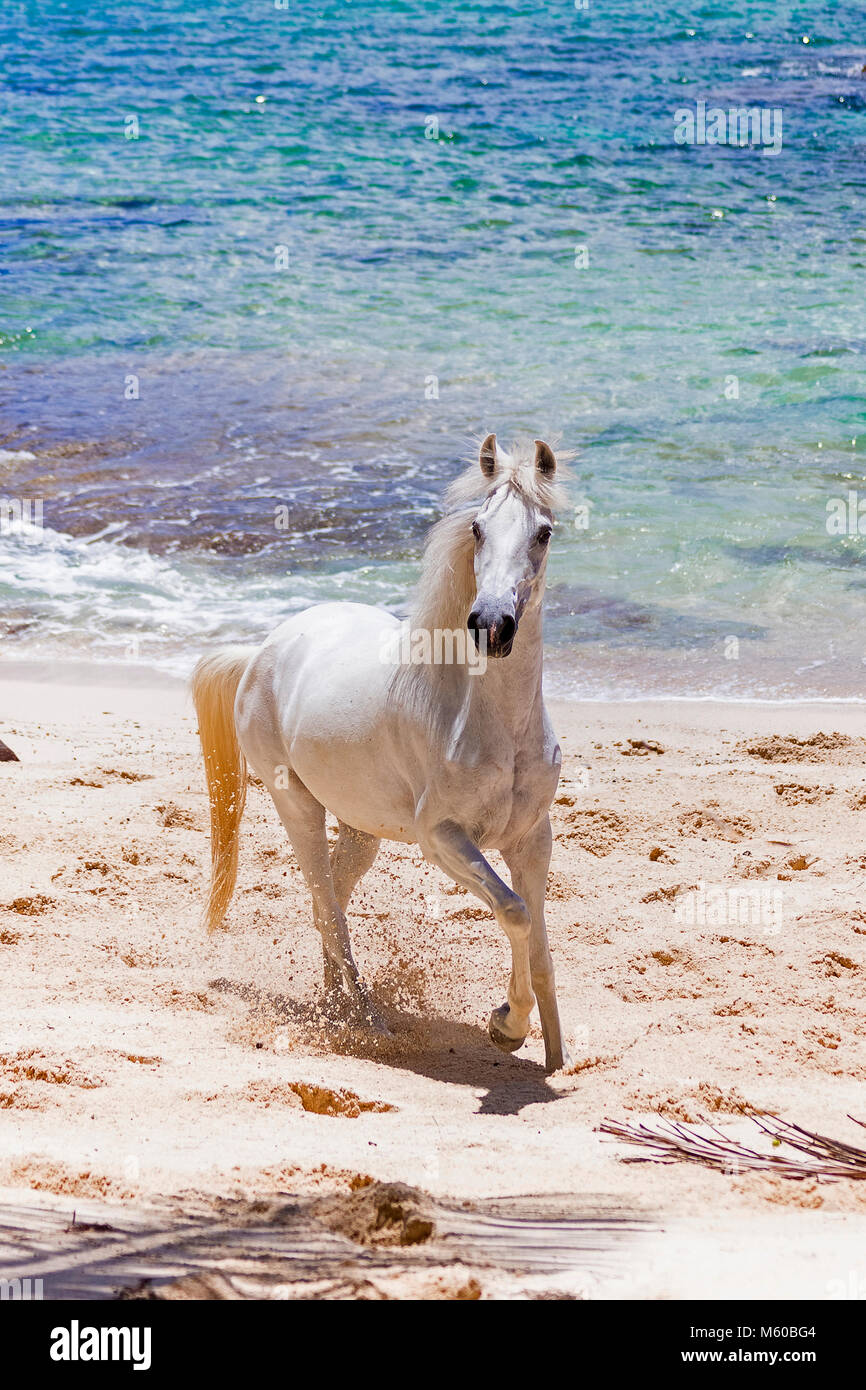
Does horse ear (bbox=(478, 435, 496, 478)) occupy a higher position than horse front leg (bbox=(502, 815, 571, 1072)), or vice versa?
horse ear (bbox=(478, 435, 496, 478))

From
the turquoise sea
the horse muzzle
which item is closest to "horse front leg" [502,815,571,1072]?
the horse muzzle

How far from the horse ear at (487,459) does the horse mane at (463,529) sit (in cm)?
1

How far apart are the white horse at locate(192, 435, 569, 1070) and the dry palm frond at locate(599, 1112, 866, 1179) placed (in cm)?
73

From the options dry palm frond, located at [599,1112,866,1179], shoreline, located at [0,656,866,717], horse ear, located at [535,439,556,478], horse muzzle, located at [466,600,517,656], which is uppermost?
horse ear, located at [535,439,556,478]

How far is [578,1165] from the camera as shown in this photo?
292 centimetres

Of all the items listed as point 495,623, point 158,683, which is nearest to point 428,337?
point 158,683

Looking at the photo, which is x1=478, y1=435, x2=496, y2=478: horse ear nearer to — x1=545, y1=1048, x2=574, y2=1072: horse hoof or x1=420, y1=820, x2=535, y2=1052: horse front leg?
x1=420, y1=820, x2=535, y2=1052: horse front leg

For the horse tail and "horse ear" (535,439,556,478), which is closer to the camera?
"horse ear" (535,439,556,478)

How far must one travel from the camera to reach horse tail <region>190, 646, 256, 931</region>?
16.2ft

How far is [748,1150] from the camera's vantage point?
296cm

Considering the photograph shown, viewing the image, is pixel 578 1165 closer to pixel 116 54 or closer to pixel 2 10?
pixel 116 54

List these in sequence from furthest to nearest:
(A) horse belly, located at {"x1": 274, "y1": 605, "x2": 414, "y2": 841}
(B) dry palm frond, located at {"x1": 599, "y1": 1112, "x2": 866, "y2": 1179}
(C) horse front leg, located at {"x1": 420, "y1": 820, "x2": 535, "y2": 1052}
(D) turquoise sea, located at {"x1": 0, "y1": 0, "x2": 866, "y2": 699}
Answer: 1. (D) turquoise sea, located at {"x1": 0, "y1": 0, "x2": 866, "y2": 699}
2. (A) horse belly, located at {"x1": 274, "y1": 605, "x2": 414, "y2": 841}
3. (C) horse front leg, located at {"x1": 420, "y1": 820, "x2": 535, "y2": 1052}
4. (B) dry palm frond, located at {"x1": 599, "y1": 1112, "x2": 866, "y2": 1179}
